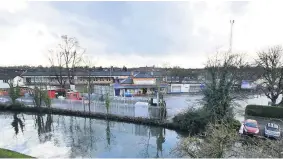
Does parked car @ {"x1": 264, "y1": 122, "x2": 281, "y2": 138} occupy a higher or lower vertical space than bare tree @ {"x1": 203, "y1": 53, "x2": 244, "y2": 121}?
lower

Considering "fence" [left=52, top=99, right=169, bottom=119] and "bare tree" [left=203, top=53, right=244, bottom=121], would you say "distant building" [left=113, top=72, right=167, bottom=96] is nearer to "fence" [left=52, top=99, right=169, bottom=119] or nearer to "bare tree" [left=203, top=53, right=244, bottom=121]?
"fence" [left=52, top=99, right=169, bottom=119]

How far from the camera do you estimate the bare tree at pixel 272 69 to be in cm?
1953

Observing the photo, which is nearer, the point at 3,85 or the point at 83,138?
the point at 83,138

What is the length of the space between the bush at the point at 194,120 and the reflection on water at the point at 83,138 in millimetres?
996

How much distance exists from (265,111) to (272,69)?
6037 millimetres

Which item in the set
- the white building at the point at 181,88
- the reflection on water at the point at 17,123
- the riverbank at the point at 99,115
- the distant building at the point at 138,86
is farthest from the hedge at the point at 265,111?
the reflection on water at the point at 17,123

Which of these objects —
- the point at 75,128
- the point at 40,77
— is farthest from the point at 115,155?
the point at 40,77

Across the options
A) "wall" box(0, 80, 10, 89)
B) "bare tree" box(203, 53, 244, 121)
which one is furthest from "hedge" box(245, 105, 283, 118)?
"wall" box(0, 80, 10, 89)

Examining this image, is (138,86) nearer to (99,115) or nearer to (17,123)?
(99,115)

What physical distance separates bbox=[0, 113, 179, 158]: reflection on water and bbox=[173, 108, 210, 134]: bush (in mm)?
996

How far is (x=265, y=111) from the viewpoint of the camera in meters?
16.3

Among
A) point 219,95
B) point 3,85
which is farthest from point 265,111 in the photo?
point 3,85

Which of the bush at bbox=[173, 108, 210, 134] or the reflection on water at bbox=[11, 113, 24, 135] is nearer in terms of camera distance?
→ the bush at bbox=[173, 108, 210, 134]

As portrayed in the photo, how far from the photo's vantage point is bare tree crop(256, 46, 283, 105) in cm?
1953
